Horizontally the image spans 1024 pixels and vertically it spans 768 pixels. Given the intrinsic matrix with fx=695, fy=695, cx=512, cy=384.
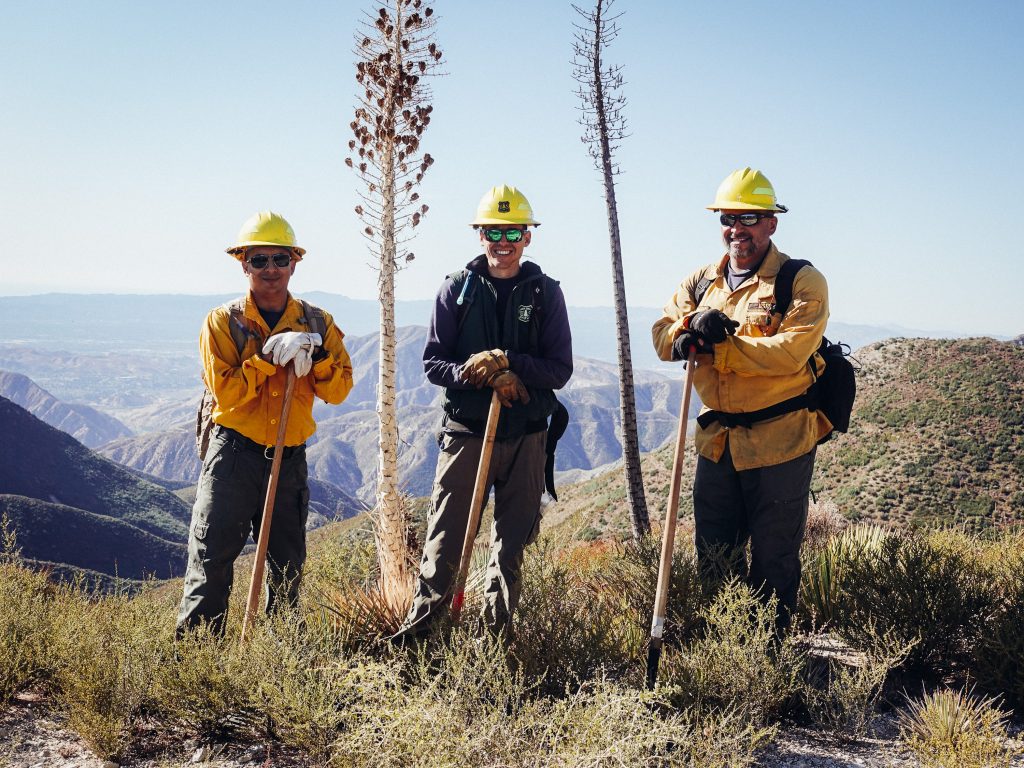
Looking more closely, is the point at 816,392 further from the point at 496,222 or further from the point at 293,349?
the point at 293,349

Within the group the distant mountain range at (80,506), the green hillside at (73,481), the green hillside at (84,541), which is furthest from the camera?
the green hillside at (73,481)

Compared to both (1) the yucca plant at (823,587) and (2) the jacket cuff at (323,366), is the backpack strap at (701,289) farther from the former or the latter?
(2) the jacket cuff at (323,366)

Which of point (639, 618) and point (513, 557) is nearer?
point (513, 557)

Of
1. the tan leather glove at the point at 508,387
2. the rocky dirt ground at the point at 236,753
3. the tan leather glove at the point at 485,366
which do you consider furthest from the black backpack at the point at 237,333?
the rocky dirt ground at the point at 236,753

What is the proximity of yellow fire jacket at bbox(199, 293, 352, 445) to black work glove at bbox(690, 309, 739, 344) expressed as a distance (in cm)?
195

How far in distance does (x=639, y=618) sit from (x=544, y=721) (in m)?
1.47

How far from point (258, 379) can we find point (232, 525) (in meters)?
0.82

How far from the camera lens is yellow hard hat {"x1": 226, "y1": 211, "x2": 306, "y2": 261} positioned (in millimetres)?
4016

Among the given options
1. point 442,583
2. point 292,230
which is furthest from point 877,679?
point 292,230

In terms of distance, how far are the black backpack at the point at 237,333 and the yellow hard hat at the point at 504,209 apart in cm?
117

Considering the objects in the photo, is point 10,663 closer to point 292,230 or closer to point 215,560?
point 215,560

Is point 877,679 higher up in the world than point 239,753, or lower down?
higher up

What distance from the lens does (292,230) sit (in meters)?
4.19

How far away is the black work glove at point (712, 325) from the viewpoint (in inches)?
139
